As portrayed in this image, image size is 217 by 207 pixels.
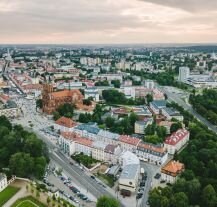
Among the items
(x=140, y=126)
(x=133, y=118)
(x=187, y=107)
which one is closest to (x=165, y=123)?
(x=140, y=126)

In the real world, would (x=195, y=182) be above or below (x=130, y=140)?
below

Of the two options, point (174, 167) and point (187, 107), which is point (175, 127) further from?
point (187, 107)

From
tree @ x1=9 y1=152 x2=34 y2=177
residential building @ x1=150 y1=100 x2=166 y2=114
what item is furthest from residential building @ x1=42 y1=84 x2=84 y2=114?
tree @ x1=9 y1=152 x2=34 y2=177

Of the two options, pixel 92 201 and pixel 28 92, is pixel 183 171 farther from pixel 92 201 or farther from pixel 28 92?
pixel 28 92

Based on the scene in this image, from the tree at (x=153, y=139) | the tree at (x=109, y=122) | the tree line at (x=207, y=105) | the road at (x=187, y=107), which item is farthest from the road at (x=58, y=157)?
the tree line at (x=207, y=105)

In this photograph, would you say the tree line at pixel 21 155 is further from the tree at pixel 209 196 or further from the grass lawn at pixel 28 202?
A: the tree at pixel 209 196

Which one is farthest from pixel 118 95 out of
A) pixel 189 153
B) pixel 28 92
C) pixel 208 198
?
pixel 208 198
